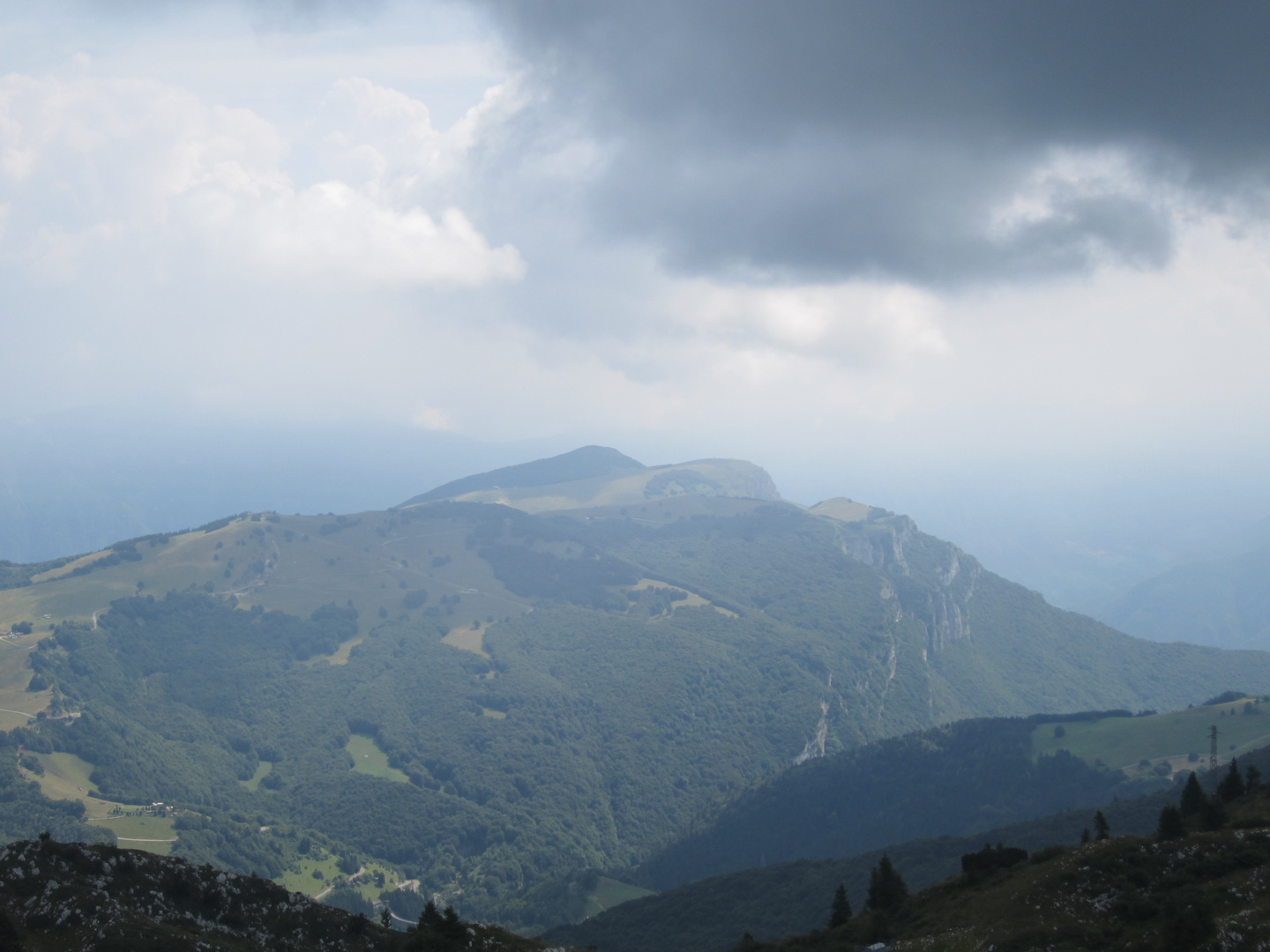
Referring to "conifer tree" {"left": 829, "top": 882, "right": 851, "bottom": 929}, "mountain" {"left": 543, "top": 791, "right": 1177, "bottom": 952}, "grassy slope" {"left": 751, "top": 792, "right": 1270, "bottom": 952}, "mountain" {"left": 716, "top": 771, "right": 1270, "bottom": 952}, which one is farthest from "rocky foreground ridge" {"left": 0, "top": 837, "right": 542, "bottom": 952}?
"mountain" {"left": 543, "top": 791, "right": 1177, "bottom": 952}

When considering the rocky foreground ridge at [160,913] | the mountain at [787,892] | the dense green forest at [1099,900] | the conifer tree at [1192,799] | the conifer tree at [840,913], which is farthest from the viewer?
the mountain at [787,892]

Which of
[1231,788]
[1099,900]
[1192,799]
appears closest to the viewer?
[1099,900]

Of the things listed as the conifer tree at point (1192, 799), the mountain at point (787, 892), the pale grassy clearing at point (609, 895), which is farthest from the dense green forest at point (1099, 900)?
the pale grassy clearing at point (609, 895)

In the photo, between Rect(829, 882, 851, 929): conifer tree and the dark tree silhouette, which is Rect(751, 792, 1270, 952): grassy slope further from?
Rect(829, 882, 851, 929): conifer tree

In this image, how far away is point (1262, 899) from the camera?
1558 inches

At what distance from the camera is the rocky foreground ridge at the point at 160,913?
45469 millimetres

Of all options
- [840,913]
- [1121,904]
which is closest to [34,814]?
[840,913]

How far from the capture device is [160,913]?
51.4 m

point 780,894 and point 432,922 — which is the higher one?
point 432,922

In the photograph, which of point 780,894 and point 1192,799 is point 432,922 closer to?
point 1192,799

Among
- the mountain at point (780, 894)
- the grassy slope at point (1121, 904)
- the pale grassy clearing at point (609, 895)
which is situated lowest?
the pale grassy clearing at point (609, 895)

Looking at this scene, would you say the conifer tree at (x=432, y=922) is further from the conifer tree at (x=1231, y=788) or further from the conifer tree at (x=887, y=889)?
the conifer tree at (x=1231, y=788)

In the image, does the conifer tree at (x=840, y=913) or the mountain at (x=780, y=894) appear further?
the mountain at (x=780, y=894)

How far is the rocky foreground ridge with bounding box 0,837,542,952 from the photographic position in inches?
1790
